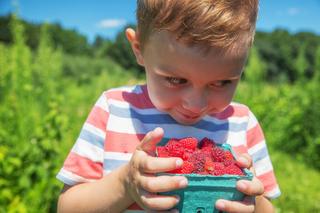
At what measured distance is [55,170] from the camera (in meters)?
2.87

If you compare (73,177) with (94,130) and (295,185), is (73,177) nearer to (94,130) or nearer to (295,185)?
(94,130)

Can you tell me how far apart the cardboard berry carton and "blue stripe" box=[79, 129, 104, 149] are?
18.5 inches

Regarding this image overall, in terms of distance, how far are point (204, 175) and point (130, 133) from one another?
2.17 feet

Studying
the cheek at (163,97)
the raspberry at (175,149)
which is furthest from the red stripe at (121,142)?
the raspberry at (175,149)

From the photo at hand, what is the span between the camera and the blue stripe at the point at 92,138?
1559mm

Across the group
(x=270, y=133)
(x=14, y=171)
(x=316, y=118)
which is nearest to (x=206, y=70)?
(x=14, y=171)

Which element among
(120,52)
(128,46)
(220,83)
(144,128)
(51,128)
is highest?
(220,83)

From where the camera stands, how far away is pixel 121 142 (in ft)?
5.19

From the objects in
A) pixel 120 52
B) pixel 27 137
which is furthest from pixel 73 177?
pixel 120 52

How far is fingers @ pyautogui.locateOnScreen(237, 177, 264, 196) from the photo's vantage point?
1.03 metres

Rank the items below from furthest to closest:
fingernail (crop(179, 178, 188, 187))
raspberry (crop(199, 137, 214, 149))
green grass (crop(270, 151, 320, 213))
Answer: green grass (crop(270, 151, 320, 213)) < raspberry (crop(199, 137, 214, 149)) < fingernail (crop(179, 178, 188, 187))

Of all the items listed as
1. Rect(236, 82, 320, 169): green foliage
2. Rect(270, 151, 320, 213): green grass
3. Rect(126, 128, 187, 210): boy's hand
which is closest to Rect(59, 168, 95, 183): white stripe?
Rect(126, 128, 187, 210): boy's hand

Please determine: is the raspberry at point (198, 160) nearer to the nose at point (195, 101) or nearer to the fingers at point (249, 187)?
the fingers at point (249, 187)

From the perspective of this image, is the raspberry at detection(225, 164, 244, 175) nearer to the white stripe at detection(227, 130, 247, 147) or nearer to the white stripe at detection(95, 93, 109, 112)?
the white stripe at detection(227, 130, 247, 147)
